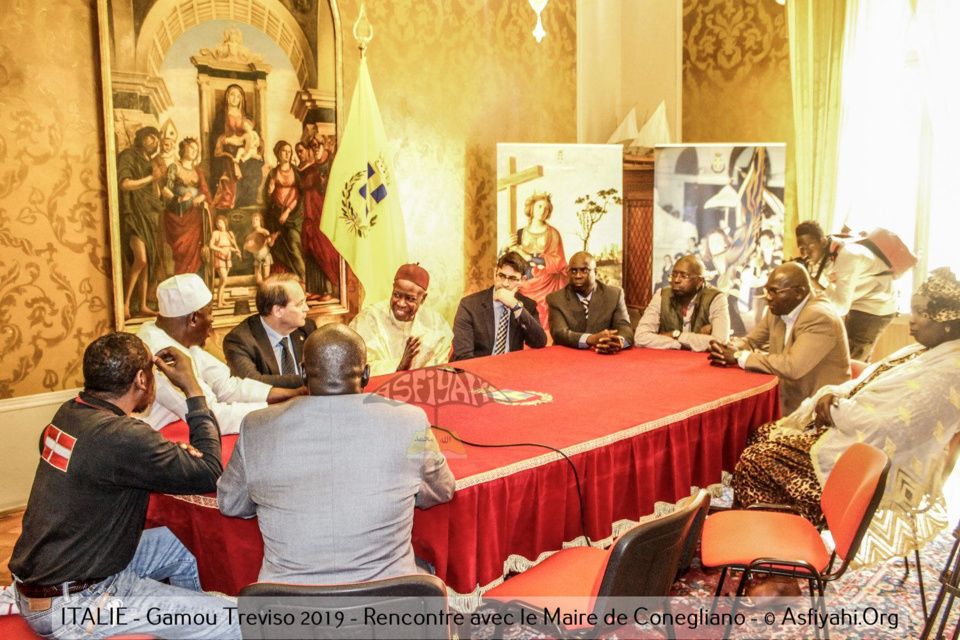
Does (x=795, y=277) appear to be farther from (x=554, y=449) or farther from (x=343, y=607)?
(x=343, y=607)

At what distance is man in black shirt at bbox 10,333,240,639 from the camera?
233cm

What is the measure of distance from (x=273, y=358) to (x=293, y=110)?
2.38 m

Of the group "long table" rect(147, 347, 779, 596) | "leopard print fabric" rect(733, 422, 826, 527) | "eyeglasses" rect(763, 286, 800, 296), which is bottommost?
"leopard print fabric" rect(733, 422, 826, 527)

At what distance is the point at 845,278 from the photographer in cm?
595

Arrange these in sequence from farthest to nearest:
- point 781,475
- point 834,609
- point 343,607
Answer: point 781,475, point 834,609, point 343,607

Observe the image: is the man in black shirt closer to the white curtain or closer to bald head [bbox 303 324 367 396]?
bald head [bbox 303 324 367 396]

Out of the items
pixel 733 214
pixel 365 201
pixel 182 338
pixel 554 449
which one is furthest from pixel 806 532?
pixel 733 214

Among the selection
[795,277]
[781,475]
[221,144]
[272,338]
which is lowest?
[781,475]

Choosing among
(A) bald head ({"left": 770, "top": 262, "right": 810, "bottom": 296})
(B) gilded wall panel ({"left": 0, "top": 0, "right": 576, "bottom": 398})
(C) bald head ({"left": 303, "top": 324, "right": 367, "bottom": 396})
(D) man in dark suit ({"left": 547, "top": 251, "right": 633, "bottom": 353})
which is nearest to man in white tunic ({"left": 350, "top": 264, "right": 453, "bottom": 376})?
(D) man in dark suit ({"left": 547, "top": 251, "right": 633, "bottom": 353})

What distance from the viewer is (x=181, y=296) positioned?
316 centimetres

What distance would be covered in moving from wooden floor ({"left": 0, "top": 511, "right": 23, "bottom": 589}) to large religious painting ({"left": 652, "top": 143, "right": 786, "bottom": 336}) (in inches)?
202

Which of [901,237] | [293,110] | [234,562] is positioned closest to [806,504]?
[234,562]

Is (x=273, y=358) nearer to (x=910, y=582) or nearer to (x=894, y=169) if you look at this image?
(x=910, y=582)

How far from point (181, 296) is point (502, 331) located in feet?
8.14
